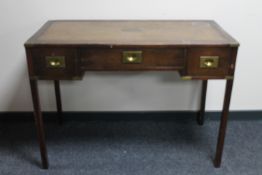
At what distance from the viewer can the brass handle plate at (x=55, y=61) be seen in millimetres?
1456

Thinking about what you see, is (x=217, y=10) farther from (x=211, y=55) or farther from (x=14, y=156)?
(x=14, y=156)

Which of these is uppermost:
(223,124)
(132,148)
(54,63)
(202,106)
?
(54,63)

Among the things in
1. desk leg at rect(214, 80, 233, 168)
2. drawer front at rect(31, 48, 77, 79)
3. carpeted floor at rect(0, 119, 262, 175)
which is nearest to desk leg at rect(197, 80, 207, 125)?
carpeted floor at rect(0, 119, 262, 175)

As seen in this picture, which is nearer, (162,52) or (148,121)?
(162,52)

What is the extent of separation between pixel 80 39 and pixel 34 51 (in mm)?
215

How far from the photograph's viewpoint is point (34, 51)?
1443 millimetres

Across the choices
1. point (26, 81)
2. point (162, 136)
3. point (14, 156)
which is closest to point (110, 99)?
point (162, 136)

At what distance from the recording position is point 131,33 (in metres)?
1.59

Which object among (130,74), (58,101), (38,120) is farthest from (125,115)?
(38,120)

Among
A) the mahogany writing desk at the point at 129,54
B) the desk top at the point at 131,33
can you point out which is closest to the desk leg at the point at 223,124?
the mahogany writing desk at the point at 129,54

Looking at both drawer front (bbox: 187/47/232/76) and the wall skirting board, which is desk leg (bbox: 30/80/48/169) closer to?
the wall skirting board

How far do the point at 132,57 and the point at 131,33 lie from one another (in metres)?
0.18

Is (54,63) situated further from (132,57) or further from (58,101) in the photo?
(58,101)

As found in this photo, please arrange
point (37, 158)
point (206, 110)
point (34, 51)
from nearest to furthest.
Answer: point (34, 51) < point (37, 158) < point (206, 110)
